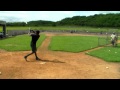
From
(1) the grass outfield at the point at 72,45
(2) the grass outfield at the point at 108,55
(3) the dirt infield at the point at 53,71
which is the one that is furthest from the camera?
(1) the grass outfield at the point at 72,45

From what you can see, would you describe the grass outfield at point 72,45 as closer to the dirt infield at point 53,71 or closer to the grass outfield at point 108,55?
the grass outfield at point 108,55

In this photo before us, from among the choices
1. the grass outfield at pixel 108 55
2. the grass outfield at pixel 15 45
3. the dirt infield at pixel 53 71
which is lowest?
the dirt infield at pixel 53 71

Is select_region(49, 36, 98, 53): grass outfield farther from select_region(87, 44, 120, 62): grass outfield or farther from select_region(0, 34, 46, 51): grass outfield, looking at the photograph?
select_region(0, 34, 46, 51): grass outfield

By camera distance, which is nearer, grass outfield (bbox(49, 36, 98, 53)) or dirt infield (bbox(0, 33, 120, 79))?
dirt infield (bbox(0, 33, 120, 79))

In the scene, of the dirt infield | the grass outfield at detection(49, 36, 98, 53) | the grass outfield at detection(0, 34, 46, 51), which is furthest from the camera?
the grass outfield at detection(0, 34, 46, 51)

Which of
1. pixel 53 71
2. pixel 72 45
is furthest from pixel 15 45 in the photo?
pixel 53 71

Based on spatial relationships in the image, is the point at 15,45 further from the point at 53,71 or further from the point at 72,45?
the point at 53,71

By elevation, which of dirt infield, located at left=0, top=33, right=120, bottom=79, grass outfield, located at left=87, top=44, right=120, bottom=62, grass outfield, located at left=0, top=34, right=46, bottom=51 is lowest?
dirt infield, located at left=0, top=33, right=120, bottom=79

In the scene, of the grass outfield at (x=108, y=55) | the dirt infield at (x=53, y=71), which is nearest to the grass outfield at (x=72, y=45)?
the grass outfield at (x=108, y=55)

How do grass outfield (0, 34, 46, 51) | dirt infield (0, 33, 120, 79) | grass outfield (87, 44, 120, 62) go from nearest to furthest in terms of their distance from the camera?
dirt infield (0, 33, 120, 79) → grass outfield (87, 44, 120, 62) → grass outfield (0, 34, 46, 51)

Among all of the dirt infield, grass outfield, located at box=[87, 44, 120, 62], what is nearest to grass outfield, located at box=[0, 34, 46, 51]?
grass outfield, located at box=[87, 44, 120, 62]
